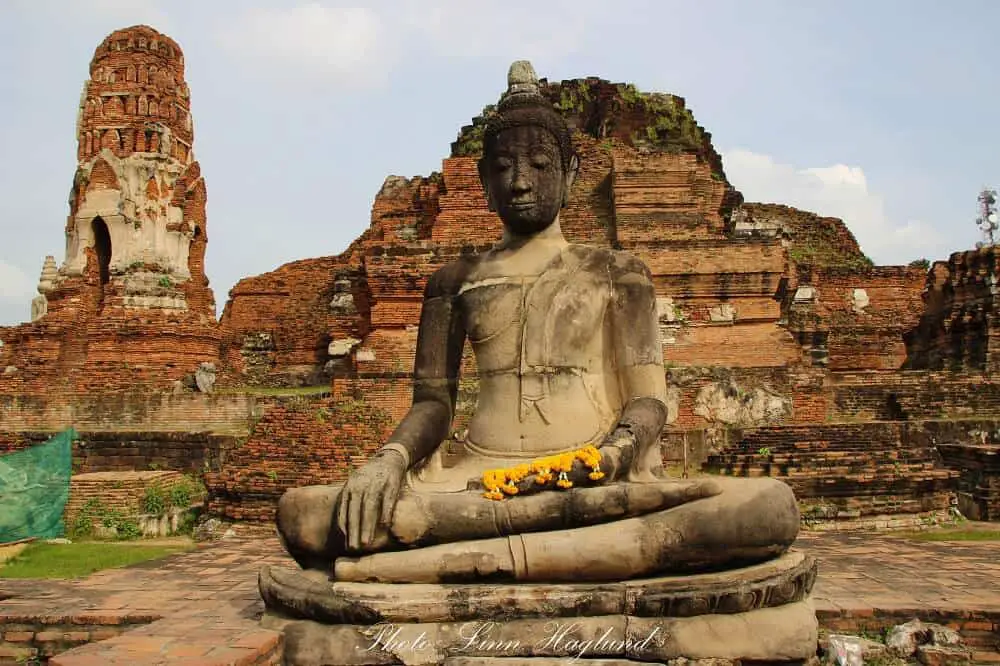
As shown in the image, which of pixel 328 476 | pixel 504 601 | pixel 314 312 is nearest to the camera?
pixel 504 601

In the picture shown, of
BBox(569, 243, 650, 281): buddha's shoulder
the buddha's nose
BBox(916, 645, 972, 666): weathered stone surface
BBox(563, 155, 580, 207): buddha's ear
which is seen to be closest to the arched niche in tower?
BBox(563, 155, 580, 207): buddha's ear

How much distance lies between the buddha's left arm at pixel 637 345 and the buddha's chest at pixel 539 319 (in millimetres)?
91

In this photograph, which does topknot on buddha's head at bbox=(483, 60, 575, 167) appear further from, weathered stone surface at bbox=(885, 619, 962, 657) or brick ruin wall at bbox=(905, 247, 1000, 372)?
brick ruin wall at bbox=(905, 247, 1000, 372)

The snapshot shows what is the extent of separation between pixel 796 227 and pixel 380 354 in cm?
2067

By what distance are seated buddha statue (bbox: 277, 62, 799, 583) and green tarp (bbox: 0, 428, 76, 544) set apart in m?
5.91

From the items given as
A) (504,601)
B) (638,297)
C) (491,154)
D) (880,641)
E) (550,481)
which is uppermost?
(491,154)

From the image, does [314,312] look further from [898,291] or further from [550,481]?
[550,481]

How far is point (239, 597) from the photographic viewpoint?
5594 mm

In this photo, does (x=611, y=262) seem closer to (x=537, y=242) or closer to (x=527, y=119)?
(x=537, y=242)

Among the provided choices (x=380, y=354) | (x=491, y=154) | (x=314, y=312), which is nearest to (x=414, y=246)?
(x=380, y=354)

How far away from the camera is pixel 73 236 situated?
21.1 meters

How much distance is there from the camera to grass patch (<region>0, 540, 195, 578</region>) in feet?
23.3

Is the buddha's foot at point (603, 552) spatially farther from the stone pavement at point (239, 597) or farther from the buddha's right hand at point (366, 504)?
the stone pavement at point (239, 597)

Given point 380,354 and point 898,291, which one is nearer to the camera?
point 380,354
